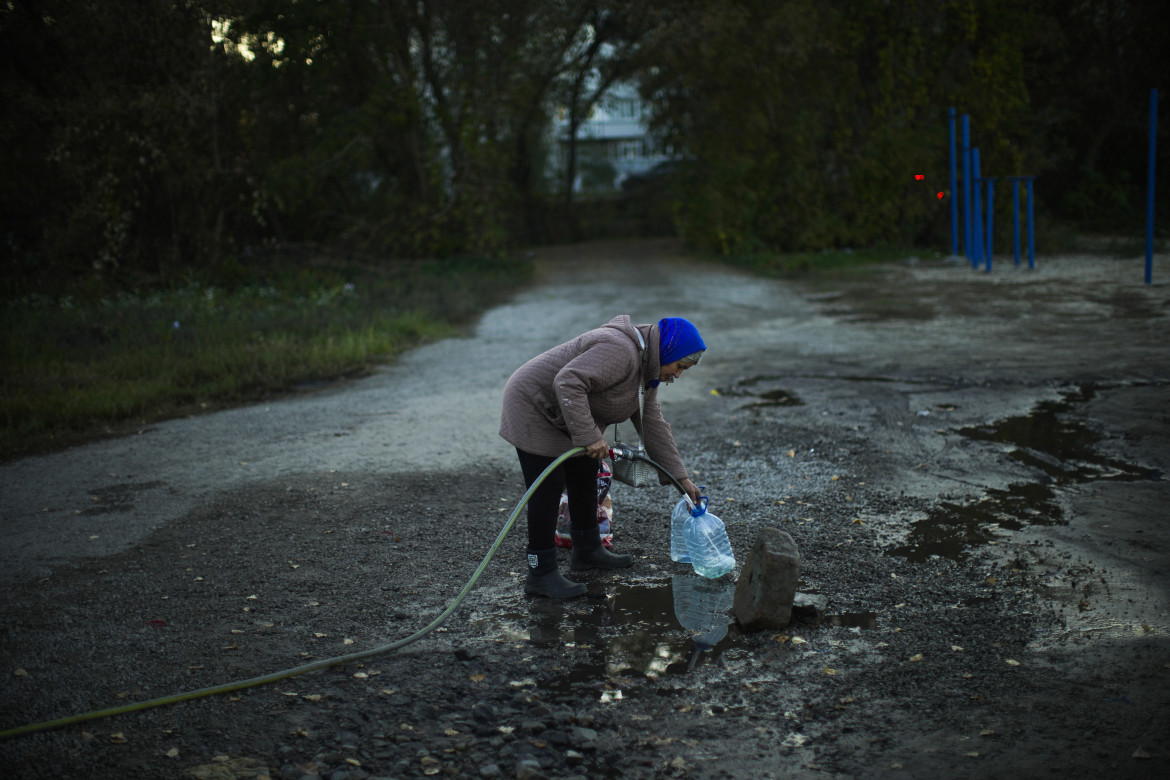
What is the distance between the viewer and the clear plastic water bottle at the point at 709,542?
437cm

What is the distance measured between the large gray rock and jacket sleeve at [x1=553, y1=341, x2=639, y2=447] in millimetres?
875

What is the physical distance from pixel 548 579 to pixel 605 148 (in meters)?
30.1

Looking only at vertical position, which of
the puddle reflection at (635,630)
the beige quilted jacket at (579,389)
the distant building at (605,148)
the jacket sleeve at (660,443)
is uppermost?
the distant building at (605,148)

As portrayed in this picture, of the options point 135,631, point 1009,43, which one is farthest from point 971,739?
point 1009,43

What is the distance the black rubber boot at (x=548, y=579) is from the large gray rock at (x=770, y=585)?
2.63 feet

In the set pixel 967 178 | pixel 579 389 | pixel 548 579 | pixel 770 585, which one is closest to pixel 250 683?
pixel 548 579

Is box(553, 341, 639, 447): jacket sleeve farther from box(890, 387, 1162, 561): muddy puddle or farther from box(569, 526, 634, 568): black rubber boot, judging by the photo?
box(890, 387, 1162, 561): muddy puddle

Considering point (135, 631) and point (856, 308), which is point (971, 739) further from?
point (856, 308)

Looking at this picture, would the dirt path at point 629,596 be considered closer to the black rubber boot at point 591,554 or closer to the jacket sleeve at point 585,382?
the black rubber boot at point 591,554

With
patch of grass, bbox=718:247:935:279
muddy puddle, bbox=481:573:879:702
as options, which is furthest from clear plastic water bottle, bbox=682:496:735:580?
patch of grass, bbox=718:247:935:279

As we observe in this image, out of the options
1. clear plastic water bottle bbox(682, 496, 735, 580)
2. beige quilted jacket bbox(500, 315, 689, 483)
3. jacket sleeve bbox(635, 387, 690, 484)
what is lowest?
clear plastic water bottle bbox(682, 496, 735, 580)

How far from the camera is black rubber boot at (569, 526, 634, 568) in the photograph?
4.57 metres

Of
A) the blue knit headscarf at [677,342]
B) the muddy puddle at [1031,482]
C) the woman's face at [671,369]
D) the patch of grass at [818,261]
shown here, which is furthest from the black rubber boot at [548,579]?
the patch of grass at [818,261]

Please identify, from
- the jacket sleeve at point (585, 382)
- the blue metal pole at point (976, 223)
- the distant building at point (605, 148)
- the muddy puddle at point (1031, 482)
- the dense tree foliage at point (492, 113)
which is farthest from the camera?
the distant building at point (605, 148)
